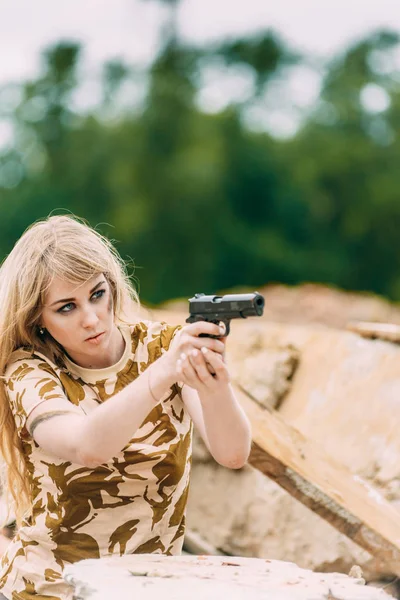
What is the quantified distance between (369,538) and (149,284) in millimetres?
20974

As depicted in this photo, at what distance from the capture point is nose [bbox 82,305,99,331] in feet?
8.79

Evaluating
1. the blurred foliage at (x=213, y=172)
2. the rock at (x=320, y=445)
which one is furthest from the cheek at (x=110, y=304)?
the blurred foliage at (x=213, y=172)

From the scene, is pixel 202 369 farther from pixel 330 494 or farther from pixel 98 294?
pixel 330 494

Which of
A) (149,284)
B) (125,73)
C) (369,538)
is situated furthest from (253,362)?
(125,73)

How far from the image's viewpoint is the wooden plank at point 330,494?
3.44 meters

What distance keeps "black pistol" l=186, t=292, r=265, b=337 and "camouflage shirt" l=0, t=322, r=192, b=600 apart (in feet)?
1.79

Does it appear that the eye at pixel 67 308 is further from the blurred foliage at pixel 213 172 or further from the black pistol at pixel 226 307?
the blurred foliage at pixel 213 172

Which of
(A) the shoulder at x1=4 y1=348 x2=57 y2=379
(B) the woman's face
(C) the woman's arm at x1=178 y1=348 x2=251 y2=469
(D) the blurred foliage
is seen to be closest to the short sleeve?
(A) the shoulder at x1=4 y1=348 x2=57 y2=379

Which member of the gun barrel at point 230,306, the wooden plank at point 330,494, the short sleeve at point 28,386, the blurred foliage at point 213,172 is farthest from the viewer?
the blurred foliage at point 213,172

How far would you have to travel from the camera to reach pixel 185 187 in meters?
26.9

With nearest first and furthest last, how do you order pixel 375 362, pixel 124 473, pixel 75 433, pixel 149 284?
pixel 75 433, pixel 124 473, pixel 375 362, pixel 149 284

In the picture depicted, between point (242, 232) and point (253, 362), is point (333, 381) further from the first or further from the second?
point (242, 232)

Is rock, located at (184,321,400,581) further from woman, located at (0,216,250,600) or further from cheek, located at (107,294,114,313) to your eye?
cheek, located at (107,294,114,313)

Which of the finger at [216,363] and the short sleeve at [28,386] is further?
the short sleeve at [28,386]
